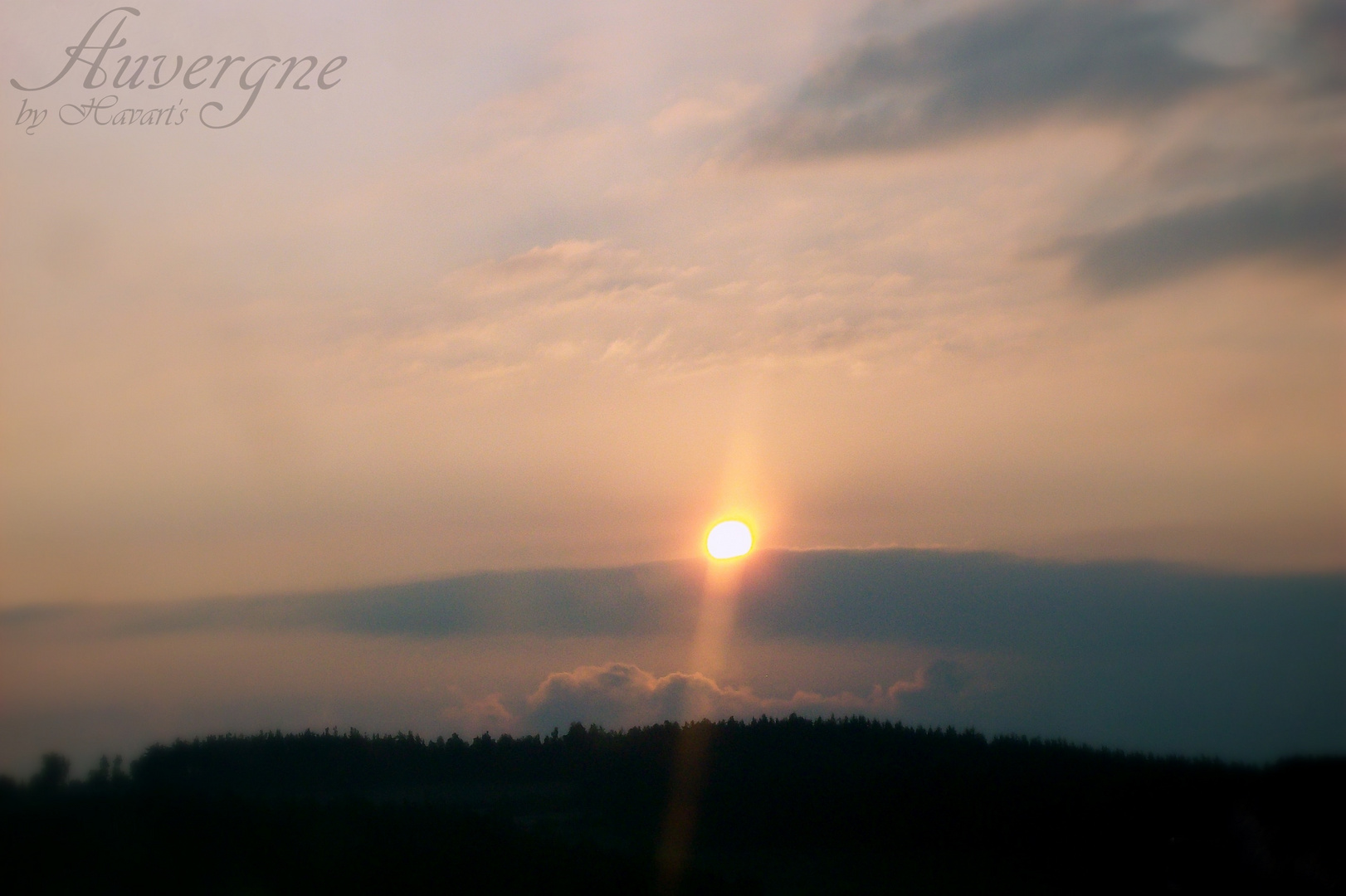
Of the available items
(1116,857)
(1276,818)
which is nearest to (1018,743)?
(1116,857)

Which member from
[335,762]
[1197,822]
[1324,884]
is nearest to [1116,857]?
[1197,822]

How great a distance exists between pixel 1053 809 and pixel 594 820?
27335mm

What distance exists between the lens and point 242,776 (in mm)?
39656

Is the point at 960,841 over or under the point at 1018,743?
under

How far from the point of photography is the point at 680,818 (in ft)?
228

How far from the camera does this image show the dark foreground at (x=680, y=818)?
3017 cm

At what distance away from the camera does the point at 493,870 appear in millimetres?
39156

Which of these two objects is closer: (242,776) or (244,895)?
(244,895)

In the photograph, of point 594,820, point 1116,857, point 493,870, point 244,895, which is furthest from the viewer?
point 594,820

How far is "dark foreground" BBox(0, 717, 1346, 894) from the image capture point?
99.0 feet

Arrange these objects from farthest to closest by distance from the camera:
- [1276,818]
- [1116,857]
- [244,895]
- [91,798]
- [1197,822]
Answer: [1116,857]
[1197,822]
[1276,818]
[244,895]
[91,798]

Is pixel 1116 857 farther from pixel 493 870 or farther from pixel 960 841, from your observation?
pixel 493 870

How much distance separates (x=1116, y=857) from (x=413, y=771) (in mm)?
37379

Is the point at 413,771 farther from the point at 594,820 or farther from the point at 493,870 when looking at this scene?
the point at 493,870
